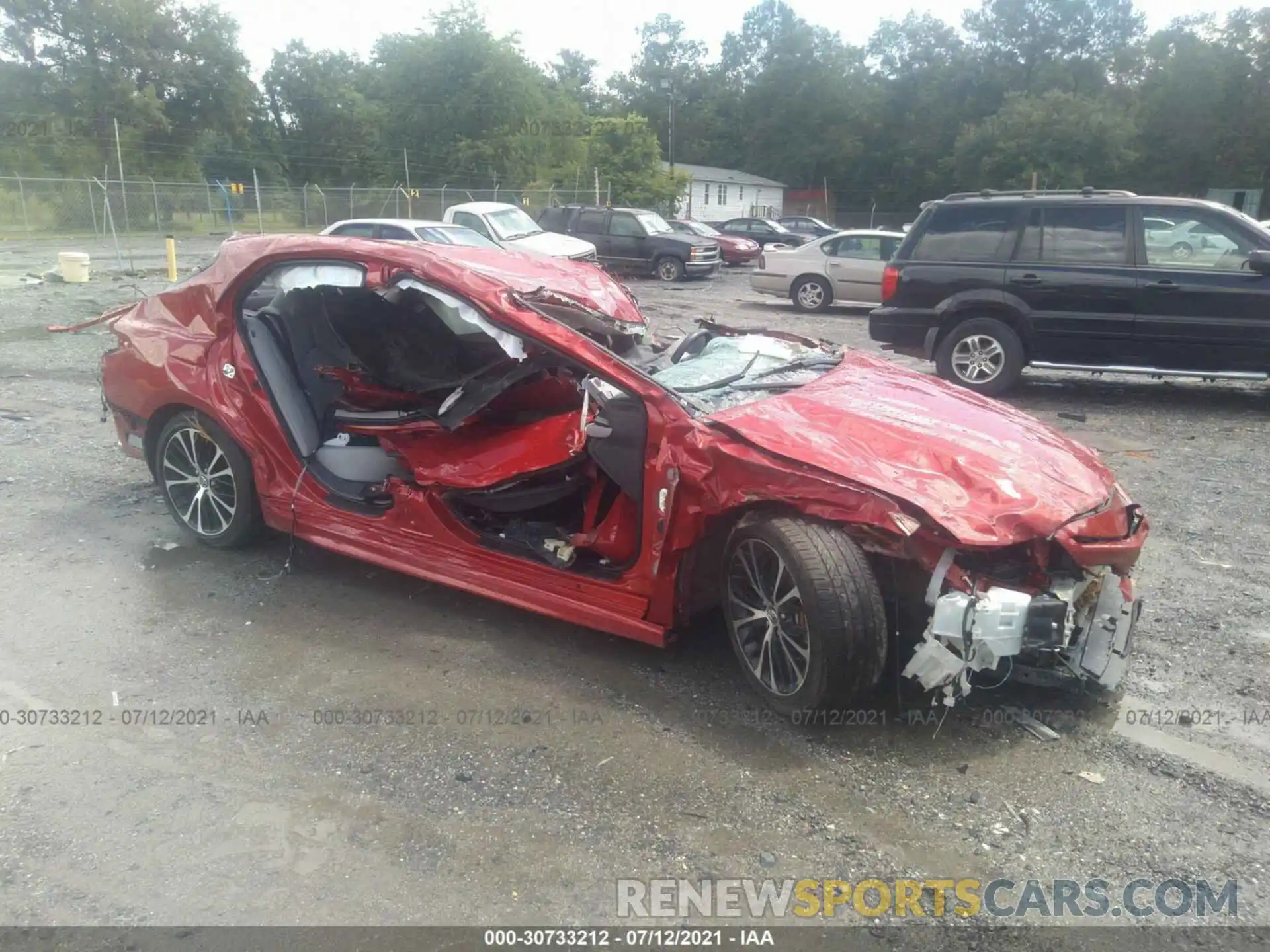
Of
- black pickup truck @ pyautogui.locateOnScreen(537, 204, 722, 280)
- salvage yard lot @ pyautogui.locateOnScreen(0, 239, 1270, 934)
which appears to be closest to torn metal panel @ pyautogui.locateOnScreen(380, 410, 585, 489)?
salvage yard lot @ pyautogui.locateOnScreen(0, 239, 1270, 934)

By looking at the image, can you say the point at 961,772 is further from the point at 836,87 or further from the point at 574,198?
the point at 836,87

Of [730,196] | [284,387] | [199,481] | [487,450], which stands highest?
[730,196]

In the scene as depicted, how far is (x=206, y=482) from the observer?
495 cm

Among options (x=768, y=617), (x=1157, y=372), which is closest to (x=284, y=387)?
(x=768, y=617)

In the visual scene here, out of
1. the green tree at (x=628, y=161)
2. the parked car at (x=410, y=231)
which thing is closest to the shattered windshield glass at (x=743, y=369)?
the parked car at (x=410, y=231)

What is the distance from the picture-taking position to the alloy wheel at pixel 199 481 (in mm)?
4871

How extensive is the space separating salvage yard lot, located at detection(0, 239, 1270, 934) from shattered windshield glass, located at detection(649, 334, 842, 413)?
1.06 meters

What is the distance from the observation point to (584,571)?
12.6 feet

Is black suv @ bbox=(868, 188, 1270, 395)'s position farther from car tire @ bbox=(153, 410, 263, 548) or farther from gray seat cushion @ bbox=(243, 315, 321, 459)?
car tire @ bbox=(153, 410, 263, 548)

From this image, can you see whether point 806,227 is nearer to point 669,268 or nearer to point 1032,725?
point 669,268

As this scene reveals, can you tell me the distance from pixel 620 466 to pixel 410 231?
10.9 meters

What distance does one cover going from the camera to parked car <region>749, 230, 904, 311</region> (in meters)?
15.8

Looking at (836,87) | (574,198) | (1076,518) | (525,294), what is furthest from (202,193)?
(836,87)

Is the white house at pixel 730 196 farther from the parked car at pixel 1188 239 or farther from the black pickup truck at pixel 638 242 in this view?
the parked car at pixel 1188 239
